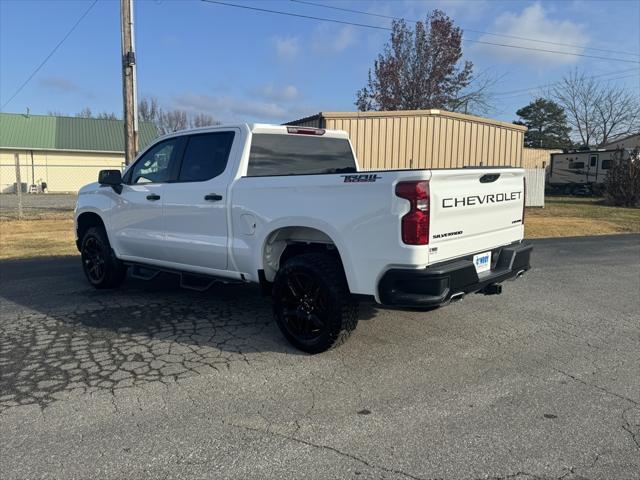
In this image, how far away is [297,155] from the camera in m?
5.61

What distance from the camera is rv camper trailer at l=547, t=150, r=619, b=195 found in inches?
1231

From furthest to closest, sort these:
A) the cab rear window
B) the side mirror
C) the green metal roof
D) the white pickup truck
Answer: the green metal roof, the side mirror, the cab rear window, the white pickup truck

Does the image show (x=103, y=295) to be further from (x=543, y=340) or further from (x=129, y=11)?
(x=129, y=11)

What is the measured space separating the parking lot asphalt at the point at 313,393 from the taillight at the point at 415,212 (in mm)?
1094

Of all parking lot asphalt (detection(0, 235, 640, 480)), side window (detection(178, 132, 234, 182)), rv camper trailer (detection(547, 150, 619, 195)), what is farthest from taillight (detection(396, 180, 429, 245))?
rv camper trailer (detection(547, 150, 619, 195))

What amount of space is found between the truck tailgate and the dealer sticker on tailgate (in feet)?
0.16

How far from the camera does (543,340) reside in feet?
16.1

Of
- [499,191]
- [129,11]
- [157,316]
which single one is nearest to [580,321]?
[499,191]

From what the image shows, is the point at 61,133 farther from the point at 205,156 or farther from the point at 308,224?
the point at 308,224

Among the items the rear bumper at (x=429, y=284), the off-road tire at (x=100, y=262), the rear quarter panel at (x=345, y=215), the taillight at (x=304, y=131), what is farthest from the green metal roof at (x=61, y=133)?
the rear bumper at (x=429, y=284)

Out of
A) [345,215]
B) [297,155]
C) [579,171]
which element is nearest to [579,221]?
[297,155]

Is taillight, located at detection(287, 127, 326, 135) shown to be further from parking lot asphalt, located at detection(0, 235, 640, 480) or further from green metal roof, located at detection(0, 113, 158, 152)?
green metal roof, located at detection(0, 113, 158, 152)

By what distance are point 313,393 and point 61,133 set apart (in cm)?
4671

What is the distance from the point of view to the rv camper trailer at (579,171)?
31.3 meters
